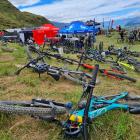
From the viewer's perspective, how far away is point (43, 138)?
23.0ft

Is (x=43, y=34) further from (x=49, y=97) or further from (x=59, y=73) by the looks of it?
(x=49, y=97)

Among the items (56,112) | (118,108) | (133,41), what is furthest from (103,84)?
(133,41)

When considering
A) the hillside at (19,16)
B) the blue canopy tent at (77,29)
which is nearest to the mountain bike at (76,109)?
the blue canopy tent at (77,29)

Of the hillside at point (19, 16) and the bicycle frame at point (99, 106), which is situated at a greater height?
the bicycle frame at point (99, 106)

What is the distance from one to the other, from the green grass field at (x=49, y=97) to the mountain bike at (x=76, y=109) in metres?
0.19

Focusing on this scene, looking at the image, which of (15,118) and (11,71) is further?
(11,71)

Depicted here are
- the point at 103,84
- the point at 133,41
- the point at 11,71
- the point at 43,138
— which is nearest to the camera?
the point at 43,138

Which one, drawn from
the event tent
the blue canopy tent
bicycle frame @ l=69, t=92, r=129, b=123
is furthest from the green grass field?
the blue canopy tent

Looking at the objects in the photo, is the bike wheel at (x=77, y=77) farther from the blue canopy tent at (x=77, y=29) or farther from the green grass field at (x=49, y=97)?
the blue canopy tent at (x=77, y=29)

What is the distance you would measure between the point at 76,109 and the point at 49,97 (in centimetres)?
218

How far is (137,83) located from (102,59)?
5.60 m

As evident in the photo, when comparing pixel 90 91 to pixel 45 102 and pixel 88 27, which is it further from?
pixel 88 27

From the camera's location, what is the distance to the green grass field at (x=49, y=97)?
7113mm

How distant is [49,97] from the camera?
9.77m
